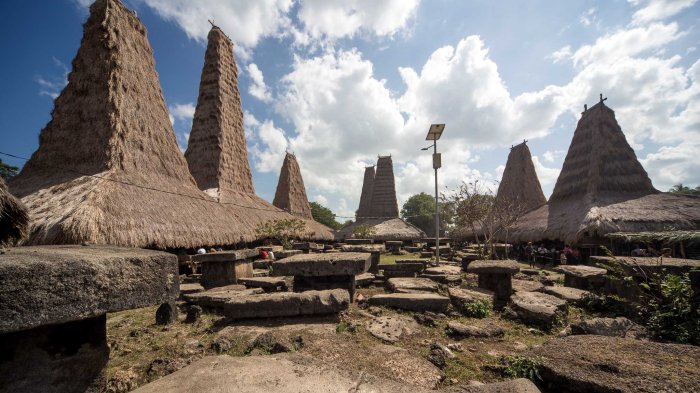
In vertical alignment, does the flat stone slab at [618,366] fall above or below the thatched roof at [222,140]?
below

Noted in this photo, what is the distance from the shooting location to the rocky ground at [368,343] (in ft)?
8.88

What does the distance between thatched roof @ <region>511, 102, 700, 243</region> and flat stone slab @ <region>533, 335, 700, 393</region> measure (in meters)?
13.5

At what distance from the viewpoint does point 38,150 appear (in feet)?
37.8

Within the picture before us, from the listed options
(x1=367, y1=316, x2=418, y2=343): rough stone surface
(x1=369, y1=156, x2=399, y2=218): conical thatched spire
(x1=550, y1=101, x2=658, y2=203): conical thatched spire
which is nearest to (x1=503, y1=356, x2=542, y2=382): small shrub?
(x1=367, y1=316, x2=418, y2=343): rough stone surface

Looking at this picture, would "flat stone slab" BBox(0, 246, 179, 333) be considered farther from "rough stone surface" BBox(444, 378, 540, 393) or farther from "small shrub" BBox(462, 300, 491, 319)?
"small shrub" BBox(462, 300, 491, 319)

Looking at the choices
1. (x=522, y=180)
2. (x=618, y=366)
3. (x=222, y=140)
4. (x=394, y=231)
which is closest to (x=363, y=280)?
(x=618, y=366)

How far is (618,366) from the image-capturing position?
2346 millimetres

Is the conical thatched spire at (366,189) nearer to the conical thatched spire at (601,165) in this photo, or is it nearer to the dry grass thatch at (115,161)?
the conical thatched spire at (601,165)

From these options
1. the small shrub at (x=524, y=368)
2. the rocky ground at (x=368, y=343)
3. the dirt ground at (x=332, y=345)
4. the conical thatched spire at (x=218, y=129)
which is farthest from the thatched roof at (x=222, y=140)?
the small shrub at (x=524, y=368)

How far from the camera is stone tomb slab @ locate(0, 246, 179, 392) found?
1.28 meters

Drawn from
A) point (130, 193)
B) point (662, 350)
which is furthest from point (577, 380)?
point (130, 193)

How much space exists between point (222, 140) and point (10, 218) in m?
17.9

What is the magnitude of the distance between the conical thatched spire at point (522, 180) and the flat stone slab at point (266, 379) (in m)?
28.2

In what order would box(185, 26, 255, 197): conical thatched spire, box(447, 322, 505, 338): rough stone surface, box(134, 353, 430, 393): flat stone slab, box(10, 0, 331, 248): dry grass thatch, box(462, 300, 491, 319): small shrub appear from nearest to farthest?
box(134, 353, 430, 393): flat stone slab
box(447, 322, 505, 338): rough stone surface
box(462, 300, 491, 319): small shrub
box(10, 0, 331, 248): dry grass thatch
box(185, 26, 255, 197): conical thatched spire
